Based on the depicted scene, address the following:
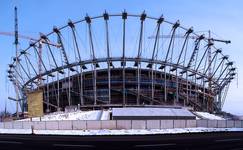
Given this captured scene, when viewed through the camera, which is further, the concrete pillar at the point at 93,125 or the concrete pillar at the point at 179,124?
the concrete pillar at the point at 179,124

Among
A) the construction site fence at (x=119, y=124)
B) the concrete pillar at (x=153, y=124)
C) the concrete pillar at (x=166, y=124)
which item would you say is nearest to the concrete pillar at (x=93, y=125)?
the construction site fence at (x=119, y=124)

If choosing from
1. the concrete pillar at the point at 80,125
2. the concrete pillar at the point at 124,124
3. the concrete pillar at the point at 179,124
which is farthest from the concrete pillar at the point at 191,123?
the concrete pillar at the point at 80,125

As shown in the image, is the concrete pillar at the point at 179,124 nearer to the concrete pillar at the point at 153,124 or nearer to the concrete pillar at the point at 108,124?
the concrete pillar at the point at 153,124

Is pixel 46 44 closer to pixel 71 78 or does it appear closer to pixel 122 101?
pixel 71 78

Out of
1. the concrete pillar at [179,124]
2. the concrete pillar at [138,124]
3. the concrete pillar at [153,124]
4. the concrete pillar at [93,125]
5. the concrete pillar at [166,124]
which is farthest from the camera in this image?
the concrete pillar at [179,124]

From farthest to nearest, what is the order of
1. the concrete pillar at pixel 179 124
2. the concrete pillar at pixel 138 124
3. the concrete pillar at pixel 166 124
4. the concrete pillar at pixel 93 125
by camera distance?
1. the concrete pillar at pixel 179 124
2. the concrete pillar at pixel 166 124
3. the concrete pillar at pixel 138 124
4. the concrete pillar at pixel 93 125

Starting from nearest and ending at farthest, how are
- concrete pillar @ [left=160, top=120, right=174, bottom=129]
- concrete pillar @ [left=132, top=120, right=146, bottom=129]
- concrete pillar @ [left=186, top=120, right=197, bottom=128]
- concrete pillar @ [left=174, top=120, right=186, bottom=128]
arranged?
concrete pillar @ [left=132, top=120, right=146, bottom=129]
concrete pillar @ [left=160, top=120, right=174, bottom=129]
concrete pillar @ [left=174, top=120, right=186, bottom=128]
concrete pillar @ [left=186, top=120, right=197, bottom=128]

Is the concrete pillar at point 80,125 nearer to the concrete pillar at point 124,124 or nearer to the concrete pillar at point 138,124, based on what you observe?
the concrete pillar at point 124,124

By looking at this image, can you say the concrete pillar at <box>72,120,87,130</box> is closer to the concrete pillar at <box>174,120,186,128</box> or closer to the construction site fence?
the construction site fence

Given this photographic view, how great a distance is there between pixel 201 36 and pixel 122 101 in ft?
102

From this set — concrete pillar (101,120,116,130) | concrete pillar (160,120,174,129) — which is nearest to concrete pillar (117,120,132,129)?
concrete pillar (101,120,116,130)

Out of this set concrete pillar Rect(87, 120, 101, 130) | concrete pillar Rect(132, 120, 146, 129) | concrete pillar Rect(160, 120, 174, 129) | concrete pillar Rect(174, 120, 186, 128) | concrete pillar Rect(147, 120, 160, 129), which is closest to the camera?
concrete pillar Rect(87, 120, 101, 130)

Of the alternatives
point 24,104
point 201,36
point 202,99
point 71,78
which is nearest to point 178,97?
point 202,99

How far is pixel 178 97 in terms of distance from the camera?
9275 cm
